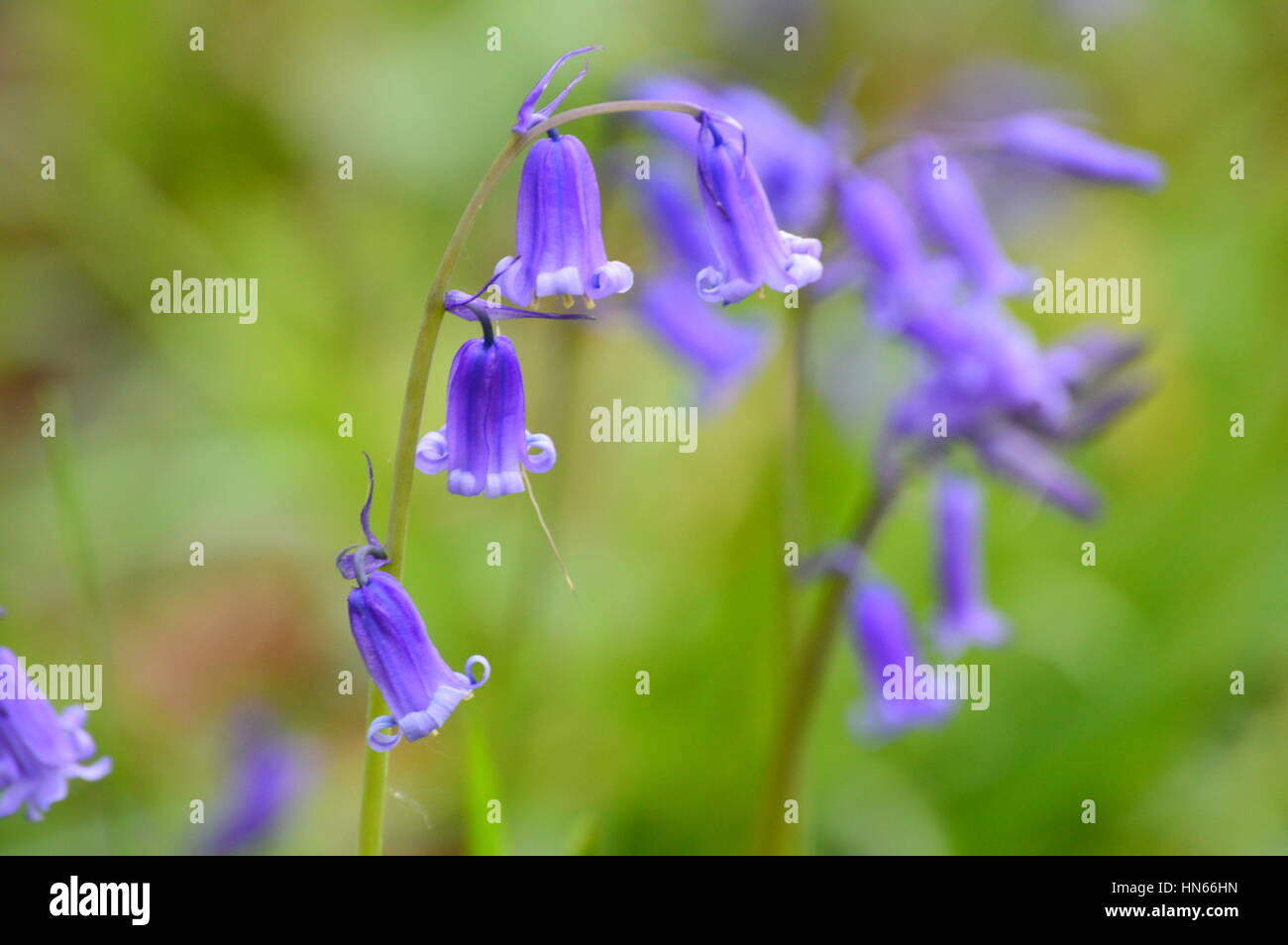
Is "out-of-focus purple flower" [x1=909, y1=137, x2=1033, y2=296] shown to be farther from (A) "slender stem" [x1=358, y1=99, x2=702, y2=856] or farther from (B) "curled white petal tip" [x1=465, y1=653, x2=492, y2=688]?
(B) "curled white petal tip" [x1=465, y1=653, x2=492, y2=688]

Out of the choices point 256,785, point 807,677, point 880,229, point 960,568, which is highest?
point 880,229

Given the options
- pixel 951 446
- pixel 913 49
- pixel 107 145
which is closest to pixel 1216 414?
pixel 951 446

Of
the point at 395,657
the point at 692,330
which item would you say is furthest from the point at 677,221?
the point at 395,657

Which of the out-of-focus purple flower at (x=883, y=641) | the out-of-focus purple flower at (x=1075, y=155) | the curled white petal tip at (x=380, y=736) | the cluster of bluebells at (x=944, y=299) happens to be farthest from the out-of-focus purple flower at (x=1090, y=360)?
the curled white petal tip at (x=380, y=736)

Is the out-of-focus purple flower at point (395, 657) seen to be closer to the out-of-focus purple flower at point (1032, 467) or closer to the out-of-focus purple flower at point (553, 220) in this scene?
the out-of-focus purple flower at point (553, 220)

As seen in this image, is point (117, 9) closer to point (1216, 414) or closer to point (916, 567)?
point (916, 567)

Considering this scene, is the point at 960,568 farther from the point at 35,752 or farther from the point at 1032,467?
the point at 35,752
